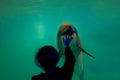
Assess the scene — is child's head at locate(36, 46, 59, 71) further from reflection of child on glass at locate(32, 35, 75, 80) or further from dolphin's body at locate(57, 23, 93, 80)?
dolphin's body at locate(57, 23, 93, 80)

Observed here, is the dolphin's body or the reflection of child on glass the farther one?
the dolphin's body

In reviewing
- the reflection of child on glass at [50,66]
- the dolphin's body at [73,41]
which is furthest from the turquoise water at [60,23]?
the reflection of child on glass at [50,66]

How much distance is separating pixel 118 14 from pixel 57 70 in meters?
8.82

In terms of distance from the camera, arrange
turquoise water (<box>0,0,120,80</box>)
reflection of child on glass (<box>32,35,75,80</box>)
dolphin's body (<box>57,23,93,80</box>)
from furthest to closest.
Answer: turquoise water (<box>0,0,120,80</box>) → dolphin's body (<box>57,23,93,80</box>) → reflection of child on glass (<box>32,35,75,80</box>)

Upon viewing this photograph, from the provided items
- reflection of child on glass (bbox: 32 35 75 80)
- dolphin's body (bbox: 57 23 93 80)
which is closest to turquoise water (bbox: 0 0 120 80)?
dolphin's body (bbox: 57 23 93 80)

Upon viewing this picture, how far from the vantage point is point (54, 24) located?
436 inches

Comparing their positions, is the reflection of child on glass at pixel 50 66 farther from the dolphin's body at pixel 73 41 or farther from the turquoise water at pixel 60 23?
the turquoise water at pixel 60 23

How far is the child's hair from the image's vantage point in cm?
259

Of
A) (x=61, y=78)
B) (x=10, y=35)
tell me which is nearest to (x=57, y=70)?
(x=61, y=78)

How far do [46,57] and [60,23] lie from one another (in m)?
8.41

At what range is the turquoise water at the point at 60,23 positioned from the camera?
1099 cm

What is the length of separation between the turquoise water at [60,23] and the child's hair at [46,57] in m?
8.14

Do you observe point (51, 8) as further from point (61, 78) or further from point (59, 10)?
point (61, 78)

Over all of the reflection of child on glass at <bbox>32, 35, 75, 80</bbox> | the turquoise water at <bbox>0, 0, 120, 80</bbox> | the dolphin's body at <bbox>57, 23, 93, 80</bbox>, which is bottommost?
the reflection of child on glass at <bbox>32, 35, 75, 80</bbox>
